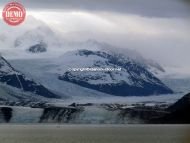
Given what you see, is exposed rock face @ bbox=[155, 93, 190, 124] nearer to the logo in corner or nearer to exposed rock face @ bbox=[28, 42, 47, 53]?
exposed rock face @ bbox=[28, 42, 47, 53]

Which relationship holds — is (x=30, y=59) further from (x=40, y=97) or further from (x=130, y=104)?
(x=130, y=104)

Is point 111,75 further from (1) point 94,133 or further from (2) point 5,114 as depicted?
(2) point 5,114

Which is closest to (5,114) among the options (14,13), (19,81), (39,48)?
(19,81)

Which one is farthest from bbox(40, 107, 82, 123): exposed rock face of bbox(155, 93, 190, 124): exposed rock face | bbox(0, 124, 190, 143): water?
bbox(155, 93, 190, 124): exposed rock face

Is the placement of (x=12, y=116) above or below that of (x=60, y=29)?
below

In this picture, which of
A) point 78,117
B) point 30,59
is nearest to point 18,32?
point 30,59

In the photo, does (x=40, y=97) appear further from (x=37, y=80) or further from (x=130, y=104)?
(x=130, y=104)
